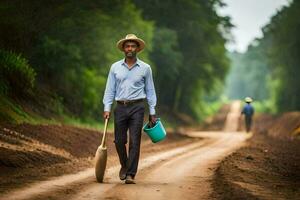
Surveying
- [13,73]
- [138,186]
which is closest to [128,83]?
[138,186]

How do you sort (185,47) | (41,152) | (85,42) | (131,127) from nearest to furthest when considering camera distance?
(131,127) < (41,152) < (85,42) < (185,47)

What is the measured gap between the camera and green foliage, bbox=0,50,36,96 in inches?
782

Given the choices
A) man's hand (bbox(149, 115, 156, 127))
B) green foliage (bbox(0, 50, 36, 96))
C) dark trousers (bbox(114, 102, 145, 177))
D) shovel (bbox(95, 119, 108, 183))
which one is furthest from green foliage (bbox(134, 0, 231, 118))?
shovel (bbox(95, 119, 108, 183))

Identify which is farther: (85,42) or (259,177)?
(85,42)

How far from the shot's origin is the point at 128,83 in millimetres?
10242

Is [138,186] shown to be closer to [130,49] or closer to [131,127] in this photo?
[131,127]

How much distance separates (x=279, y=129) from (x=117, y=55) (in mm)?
14174

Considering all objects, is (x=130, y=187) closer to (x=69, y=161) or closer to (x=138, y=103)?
(x=138, y=103)

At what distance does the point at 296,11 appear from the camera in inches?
1874

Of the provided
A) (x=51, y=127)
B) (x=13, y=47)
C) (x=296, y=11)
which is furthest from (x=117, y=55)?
(x=296, y=11)

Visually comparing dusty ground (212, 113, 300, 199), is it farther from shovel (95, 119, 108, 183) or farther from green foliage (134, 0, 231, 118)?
green foliage (134, 0, 231, 118)

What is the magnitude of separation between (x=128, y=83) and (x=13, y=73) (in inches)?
443

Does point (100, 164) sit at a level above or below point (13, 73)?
below

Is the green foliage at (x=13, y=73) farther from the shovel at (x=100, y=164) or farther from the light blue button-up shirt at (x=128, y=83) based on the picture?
the shovel at (x=100, y=164)
